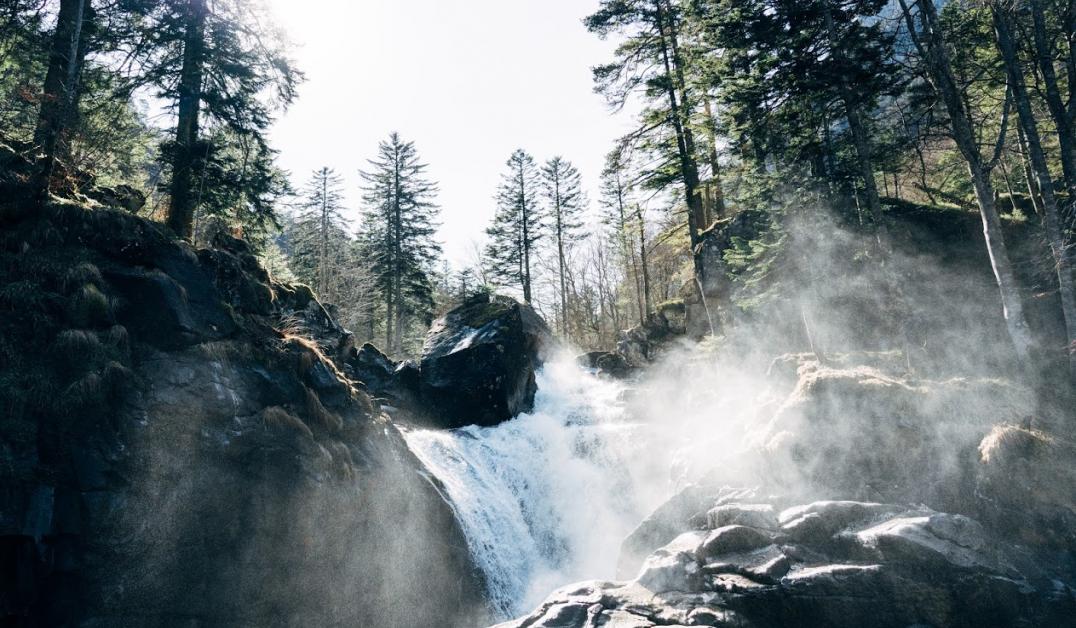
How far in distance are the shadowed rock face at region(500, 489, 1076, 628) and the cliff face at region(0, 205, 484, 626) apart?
3950 mm

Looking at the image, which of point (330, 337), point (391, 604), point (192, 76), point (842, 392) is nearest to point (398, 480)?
point (391, 604)

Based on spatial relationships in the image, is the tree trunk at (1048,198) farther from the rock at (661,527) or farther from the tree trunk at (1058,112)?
the rock at (661,527)

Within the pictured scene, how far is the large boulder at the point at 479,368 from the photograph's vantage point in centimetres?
1738

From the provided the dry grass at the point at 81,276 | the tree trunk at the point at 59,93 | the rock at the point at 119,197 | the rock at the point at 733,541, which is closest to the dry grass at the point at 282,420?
the dry grass at the point at 81,276

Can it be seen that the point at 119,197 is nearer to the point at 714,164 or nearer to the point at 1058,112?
the point at 714,164

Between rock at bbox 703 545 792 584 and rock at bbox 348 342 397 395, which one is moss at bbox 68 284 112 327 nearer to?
rock at bbox 348 342 397 395

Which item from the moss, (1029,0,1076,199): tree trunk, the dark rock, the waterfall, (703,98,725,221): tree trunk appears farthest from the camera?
(703,98,725,221): tree trunk

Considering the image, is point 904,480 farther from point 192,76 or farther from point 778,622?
point 192,76

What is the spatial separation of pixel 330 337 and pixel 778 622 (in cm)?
1311

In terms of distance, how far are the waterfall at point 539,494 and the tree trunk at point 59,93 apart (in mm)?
9058

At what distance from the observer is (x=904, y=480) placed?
8.12 metres

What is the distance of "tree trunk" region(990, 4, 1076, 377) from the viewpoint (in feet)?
28.8

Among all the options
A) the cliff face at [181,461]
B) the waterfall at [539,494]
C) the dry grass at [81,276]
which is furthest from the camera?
the waterfall at [539,494]

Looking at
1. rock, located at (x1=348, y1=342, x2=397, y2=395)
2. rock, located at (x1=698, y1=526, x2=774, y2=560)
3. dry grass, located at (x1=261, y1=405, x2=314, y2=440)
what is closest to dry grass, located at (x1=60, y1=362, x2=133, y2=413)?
dry grass, located at (x1=261, y1=405, x2=314, y2=440)
